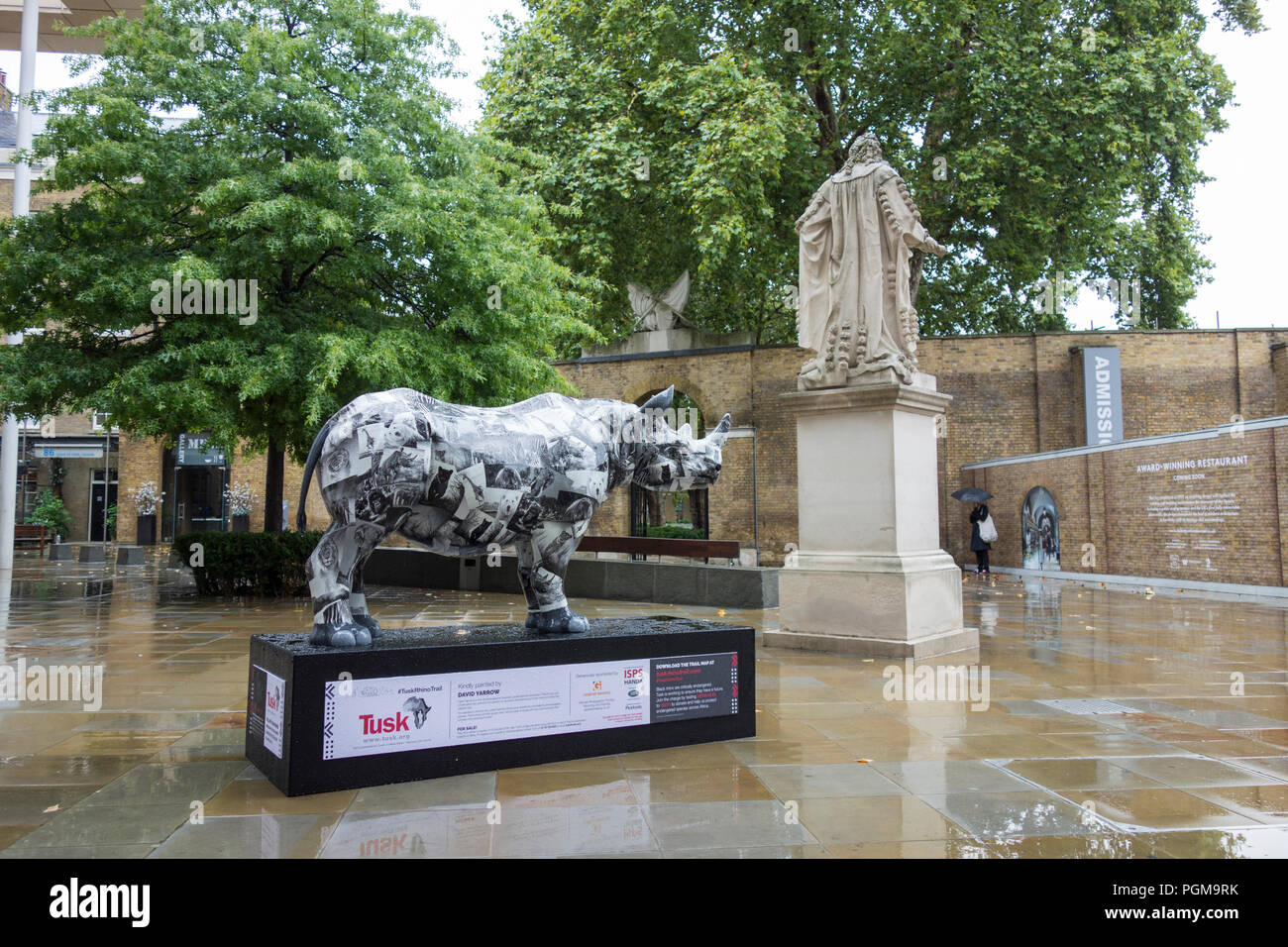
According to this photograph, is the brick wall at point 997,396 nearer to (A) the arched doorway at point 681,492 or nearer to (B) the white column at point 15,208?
(A) the arched doorway at point 681,492

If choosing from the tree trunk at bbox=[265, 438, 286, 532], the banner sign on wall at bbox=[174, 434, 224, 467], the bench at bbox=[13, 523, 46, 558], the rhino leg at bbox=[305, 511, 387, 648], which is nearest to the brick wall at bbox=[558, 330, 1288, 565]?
the tree trunk at bbox=[265, 438, 286, 532]

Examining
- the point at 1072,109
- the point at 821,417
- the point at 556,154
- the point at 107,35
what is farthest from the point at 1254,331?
the point at 107,35

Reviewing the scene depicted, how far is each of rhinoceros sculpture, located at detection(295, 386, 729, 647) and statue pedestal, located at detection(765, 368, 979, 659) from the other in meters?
3.49

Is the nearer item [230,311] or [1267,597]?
[230,311]

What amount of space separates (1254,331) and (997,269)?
6.44 m

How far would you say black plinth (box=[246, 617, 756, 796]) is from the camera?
4004 mm

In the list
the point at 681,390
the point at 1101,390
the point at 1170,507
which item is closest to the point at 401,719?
the point at 1170,507

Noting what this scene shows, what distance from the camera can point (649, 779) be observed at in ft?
13.9

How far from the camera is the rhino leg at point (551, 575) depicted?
4680 millimetres

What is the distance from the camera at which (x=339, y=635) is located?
4.22m

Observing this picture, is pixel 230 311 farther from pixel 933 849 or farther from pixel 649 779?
pixel 933 849

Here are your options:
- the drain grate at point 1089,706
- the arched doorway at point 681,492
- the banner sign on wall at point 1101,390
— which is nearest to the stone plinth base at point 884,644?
the drain grate at point 1089,706

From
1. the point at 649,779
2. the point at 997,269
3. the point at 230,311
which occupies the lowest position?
the point at 649,779

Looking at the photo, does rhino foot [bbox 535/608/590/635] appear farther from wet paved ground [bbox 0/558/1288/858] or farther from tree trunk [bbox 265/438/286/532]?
tree trunk [bbox 265/438/286/532]
